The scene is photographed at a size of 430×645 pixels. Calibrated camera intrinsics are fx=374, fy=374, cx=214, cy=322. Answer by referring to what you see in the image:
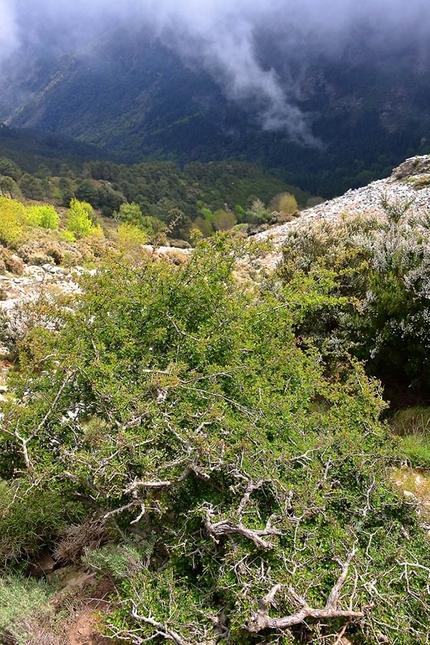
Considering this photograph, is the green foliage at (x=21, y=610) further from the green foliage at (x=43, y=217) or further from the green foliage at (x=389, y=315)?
the green foliage at (x=43, y=217)

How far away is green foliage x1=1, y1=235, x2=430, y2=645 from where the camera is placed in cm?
253

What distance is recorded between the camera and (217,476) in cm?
319

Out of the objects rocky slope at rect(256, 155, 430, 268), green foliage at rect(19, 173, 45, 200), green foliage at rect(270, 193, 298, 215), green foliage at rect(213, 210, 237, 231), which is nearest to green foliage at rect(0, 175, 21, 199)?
green foliage at rect(19, 173, 45, 200)

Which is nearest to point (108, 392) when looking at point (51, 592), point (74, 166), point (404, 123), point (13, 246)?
point (51, 592)

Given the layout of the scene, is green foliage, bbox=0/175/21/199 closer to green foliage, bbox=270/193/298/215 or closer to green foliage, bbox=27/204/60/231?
green foliage, bbox=27/204/60/231

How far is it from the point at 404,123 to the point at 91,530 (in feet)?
753

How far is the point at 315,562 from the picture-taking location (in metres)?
2.65

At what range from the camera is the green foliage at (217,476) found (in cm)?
253

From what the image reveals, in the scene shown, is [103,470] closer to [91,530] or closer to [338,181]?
[91,530]

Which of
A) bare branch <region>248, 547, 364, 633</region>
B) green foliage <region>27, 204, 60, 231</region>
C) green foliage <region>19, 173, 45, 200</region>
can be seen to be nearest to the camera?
bare branch <region>248, 547, 364, 633</region>

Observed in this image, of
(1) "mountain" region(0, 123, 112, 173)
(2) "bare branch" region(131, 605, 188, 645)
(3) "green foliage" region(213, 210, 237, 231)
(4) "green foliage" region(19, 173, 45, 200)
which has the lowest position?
(2) "bare branch" region(131, 605, 188, 645)

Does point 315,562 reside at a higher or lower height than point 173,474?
lower

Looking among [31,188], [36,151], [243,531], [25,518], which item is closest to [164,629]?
[243,531]

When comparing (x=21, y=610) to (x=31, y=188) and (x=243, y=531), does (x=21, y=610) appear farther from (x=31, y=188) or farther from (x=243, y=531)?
(x=31, y=188)
